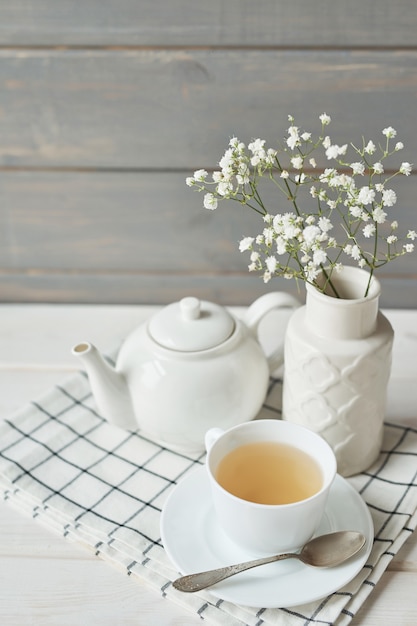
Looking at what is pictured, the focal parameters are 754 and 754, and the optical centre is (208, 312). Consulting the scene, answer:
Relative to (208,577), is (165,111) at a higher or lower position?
higher

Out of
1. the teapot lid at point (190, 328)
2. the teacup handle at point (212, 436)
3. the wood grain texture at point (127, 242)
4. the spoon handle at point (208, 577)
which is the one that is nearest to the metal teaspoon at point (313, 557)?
the spoon handle at point (208, 577)

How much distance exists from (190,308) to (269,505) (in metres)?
0.24

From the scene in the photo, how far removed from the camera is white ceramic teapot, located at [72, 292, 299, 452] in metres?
0.81

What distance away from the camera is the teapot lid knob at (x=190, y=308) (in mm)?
812

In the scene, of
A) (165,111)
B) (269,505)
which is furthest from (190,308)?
(165,111)

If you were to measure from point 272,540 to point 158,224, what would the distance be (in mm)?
590

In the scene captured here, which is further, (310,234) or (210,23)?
(210,23)

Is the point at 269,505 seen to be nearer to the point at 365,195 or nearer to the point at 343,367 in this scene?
the point at 343,367

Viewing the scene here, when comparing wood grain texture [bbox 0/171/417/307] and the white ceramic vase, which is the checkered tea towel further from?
wood grain texture [bbox 0/171/417/307]

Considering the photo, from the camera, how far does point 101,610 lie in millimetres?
679

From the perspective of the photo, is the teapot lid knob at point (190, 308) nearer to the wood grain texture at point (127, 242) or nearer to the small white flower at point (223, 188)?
the small white flower at point (223, 188)

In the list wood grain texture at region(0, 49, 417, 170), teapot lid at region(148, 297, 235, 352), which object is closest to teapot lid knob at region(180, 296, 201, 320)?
teapot lid at region(148, 297, 235, 352)

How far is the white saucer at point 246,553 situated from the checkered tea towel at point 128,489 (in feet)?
0.05

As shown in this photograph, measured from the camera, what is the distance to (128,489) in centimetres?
81
